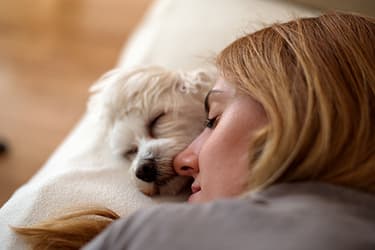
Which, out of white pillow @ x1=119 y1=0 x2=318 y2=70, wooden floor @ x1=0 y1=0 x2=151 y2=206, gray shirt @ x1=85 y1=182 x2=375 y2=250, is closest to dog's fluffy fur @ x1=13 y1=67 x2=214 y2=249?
white pillow @ x1=119 y1=0 x2=318 y2=70

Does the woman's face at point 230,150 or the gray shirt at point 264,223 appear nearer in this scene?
the gray shirt at point 264,223

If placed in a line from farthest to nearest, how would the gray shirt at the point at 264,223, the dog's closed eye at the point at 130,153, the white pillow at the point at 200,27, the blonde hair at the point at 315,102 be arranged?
the white pillow at the point at 200,27 → the dog's closed eye at the point at 130,153 → the blonde hair at the point at 315,102 → the gray shirt at the point at 264,223

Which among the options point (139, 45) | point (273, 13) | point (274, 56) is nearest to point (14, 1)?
point (139, 45)

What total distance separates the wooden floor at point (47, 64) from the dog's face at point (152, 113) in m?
0.76

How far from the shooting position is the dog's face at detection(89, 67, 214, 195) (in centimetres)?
98

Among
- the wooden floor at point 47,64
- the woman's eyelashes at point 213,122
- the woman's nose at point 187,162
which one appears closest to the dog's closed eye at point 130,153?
the woman's nose at point 187,162

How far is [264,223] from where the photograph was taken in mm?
498

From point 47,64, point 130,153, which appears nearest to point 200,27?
point 130,153

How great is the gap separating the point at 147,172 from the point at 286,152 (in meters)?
0.41

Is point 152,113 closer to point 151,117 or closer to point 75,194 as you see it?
point 151,117

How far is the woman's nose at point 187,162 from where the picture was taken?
846 mm

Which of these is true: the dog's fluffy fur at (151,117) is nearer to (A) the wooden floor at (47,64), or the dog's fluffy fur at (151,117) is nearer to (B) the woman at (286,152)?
(B) the woman at (286,152)

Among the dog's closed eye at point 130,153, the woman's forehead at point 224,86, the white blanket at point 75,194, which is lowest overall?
the dog's closed eye at point 130,153

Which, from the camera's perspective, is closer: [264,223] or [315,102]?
[264,223]
